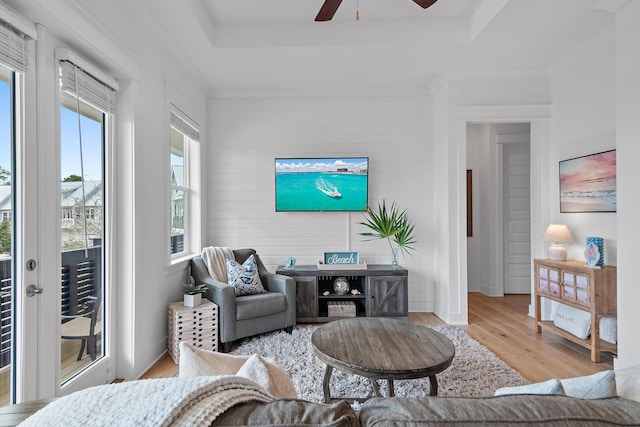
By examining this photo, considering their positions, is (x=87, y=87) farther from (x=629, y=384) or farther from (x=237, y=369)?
(x=629, y=384)

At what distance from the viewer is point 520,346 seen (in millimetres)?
3076

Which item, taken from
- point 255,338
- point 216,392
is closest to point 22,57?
point 216,392

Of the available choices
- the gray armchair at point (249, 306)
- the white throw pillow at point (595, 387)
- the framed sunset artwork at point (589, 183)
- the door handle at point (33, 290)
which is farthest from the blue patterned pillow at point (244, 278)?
the framed sunset artwork at point (589, 183)

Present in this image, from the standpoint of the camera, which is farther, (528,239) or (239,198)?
(528,239)

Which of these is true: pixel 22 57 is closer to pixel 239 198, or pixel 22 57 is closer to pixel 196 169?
pixel 196 169

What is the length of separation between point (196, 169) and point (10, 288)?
2.45 metres

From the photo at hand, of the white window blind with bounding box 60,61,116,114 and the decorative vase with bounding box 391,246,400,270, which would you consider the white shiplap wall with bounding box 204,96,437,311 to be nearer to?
the decorative vase with bounding box 391,246,400,270

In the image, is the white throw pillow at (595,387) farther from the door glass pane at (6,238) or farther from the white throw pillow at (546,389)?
the door glass pane at (6,238)

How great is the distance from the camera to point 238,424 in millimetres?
615

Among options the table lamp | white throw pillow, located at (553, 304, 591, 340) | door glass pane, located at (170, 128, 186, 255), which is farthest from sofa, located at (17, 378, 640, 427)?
the table lamp

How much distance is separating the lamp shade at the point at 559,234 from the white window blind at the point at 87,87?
4.08m

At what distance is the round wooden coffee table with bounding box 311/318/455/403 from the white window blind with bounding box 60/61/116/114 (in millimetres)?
2135

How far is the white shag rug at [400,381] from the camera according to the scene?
225cm

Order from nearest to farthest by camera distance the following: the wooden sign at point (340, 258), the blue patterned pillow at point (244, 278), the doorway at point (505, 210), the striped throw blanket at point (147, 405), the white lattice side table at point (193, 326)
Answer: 1. the striped throw blanket at point (147, 405)
2. the white lattice side table at point (193, 326)
3. the blue patterned pillow at point (244, 278)
4. the wooden sign at point (340, 258)
5. the doorway at point (505, 210)
